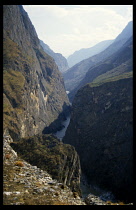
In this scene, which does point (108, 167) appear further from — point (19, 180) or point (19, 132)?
point (19, 180)

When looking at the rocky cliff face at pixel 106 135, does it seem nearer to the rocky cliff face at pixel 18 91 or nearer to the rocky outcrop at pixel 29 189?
the rocky cliff face at pixel 18 91

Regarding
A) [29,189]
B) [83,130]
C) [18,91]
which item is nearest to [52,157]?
[29,189]

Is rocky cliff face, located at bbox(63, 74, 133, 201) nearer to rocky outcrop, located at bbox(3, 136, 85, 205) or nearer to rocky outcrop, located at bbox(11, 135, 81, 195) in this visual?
rocky outcrop, located at bbox(11, 135, 81, 195)

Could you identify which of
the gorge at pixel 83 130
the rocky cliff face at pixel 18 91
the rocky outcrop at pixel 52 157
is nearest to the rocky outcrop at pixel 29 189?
the rocky outcrop at pixel 52 157

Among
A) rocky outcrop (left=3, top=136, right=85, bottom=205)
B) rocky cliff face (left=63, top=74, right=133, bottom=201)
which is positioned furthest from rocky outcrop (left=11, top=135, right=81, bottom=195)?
rocky cliff face (left=63, top=74, right=133, bottom=201)

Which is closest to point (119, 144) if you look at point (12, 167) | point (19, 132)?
point (19, 132)

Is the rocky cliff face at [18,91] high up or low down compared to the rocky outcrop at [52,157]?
up

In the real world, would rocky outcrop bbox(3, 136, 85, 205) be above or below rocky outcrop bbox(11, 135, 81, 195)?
above
